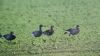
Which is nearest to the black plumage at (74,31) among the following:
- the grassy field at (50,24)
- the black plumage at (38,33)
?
the grassy field at (50,24)

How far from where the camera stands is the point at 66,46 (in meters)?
2.27

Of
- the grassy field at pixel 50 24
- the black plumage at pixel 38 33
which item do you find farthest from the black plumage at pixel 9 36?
the black plumage at pixel 38 33

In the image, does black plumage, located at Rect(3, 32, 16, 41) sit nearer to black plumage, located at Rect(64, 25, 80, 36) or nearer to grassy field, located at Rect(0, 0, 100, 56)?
grassy field, located at Rect(0, 0, 100, 56)

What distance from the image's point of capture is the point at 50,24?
2.33m

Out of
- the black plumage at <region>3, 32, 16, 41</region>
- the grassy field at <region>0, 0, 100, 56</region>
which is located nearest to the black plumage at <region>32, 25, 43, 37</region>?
the grassy field at <region>0, 0, 100, 56</region>

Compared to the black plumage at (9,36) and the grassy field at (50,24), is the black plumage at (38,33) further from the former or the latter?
the black plumage at (9,36)

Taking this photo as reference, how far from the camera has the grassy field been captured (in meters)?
2.26

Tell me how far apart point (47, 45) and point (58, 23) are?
0.88ft

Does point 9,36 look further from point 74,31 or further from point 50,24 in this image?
point 74,31

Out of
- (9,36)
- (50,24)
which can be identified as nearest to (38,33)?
(50,24)

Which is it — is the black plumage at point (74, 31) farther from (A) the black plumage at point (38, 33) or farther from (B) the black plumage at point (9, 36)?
(B) the black plumage at point (9, 36)

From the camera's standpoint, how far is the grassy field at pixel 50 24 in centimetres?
226

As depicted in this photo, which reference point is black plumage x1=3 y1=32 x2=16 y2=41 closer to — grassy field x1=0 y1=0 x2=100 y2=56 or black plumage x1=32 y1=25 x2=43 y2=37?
grassy field x1=0 y1=0 x2=100 y2=56

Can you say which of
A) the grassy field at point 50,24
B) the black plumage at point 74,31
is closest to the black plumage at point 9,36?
the grassy field at point 50,24
